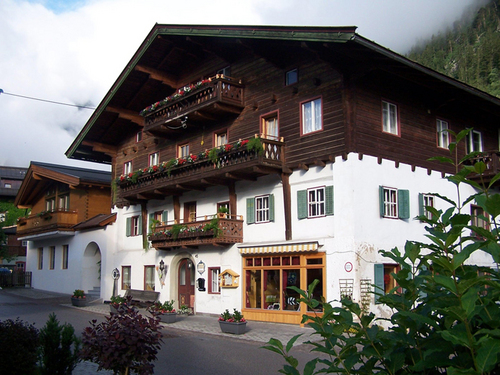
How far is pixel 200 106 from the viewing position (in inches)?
942

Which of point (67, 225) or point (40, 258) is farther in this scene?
point (40, 258)

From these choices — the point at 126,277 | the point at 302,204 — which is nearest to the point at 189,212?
the point at 126,277

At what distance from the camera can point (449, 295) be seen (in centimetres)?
277

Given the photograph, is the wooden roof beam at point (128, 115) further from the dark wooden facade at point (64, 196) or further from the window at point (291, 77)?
the window at point (291, 77)

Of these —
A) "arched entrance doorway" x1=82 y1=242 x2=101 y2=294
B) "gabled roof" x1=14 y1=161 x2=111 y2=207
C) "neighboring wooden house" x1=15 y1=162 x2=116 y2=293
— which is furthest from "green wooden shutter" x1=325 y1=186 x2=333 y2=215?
"gabled roof" x1=14 y1=161 x2=111 y2=207

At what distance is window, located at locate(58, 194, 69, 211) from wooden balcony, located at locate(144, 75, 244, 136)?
13256 millimetres

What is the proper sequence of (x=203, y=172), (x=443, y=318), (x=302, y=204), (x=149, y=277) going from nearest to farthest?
(x=443, y=318) → (x=302, y=204) → (x=203, y=172) → (x=149, y=277)

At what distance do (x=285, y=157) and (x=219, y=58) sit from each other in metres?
6.93

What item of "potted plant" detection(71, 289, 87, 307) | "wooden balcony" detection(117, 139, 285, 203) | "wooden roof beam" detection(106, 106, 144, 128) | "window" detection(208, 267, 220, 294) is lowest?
"potted plant" detection(71, 289, 87, 307)

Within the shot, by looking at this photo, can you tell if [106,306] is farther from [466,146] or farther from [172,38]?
[466,146]

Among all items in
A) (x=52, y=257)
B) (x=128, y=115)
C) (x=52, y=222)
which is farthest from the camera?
(x=52, y=257)

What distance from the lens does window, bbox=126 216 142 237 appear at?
3119 cm

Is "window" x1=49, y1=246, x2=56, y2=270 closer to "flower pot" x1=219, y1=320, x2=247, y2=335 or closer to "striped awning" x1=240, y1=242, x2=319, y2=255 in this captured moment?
"striped awning" x1=240, y1=242, x2=319, y2=255

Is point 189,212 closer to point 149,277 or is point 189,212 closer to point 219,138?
point 219,138
